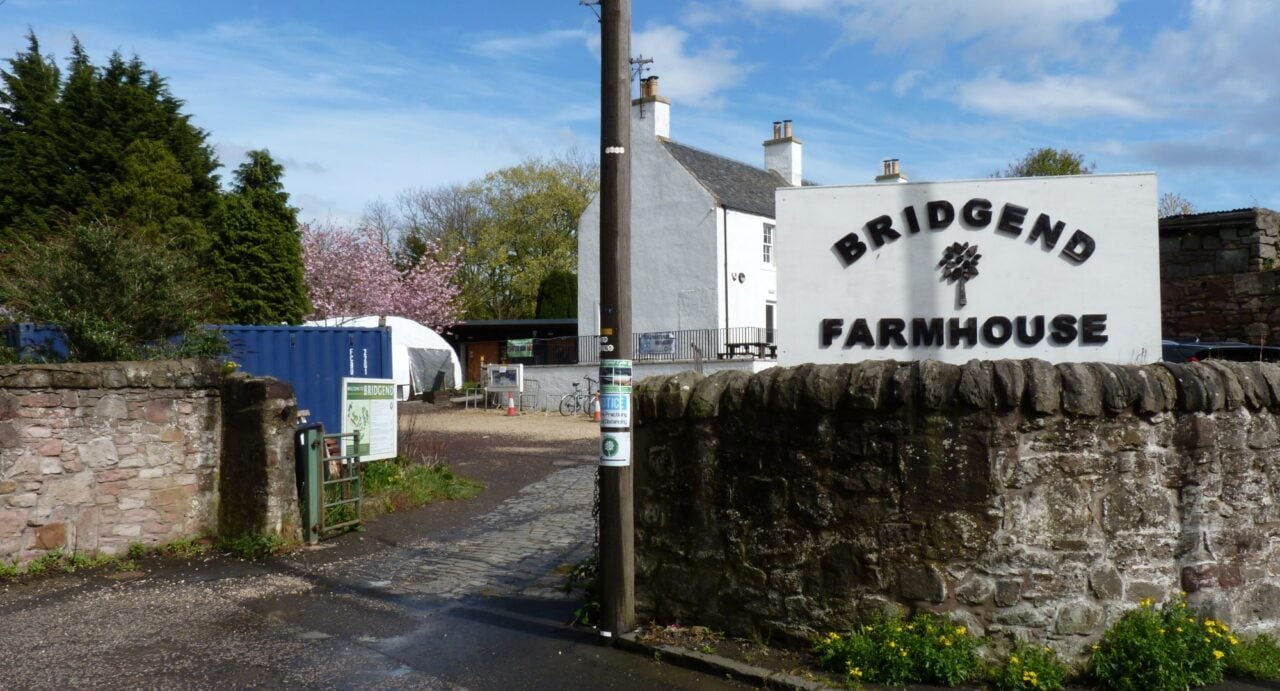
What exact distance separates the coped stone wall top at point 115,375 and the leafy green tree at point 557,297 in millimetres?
38825

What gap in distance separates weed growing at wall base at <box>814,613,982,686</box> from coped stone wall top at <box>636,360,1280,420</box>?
125 cm

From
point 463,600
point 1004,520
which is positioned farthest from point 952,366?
point 463,600

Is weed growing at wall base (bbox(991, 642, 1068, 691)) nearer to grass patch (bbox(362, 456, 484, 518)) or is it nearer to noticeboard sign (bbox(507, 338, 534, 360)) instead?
grass patch (bbox(362, 456, 484, 518))

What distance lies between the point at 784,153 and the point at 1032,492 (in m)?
37.1

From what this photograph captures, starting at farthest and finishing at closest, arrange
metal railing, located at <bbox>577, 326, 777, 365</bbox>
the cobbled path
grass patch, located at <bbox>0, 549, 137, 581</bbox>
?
metal railing, located at <bbox>577, 326, 777, 365</bbox>, grass patch, located at <bbox>0, 549, 137, 581</bbox>, the cobbled path

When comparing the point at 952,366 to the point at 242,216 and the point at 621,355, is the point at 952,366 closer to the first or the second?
the point at 621,355

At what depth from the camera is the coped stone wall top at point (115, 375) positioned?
10.1 meters

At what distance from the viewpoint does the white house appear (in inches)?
1378

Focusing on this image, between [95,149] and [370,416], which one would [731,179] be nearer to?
[95,149]

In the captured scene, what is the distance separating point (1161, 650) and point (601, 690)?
311 cm

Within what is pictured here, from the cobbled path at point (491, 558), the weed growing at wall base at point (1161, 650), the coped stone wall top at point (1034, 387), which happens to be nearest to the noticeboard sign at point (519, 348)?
the cobbled path at point (491, 558)

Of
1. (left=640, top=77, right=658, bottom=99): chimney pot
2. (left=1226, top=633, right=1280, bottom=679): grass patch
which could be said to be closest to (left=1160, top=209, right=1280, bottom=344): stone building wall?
(left=1226, top=633, right=1280, bottom=679): grass patch

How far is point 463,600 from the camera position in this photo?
348 inches

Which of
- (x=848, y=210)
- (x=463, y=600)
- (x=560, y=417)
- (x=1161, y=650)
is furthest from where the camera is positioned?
(x=560, y=417)
